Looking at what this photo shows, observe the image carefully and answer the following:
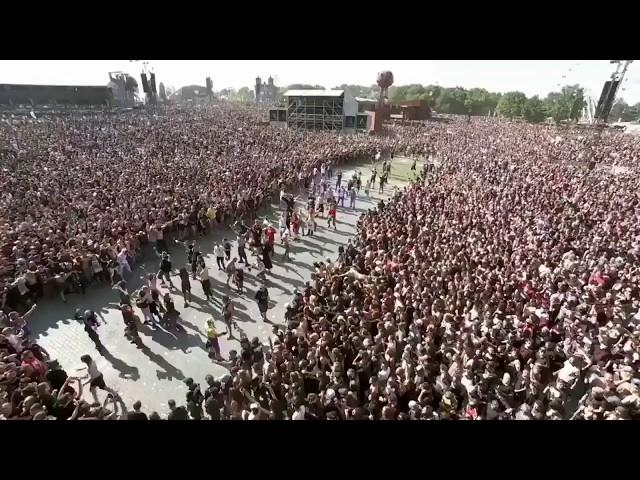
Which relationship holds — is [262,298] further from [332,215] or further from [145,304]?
[332,215]

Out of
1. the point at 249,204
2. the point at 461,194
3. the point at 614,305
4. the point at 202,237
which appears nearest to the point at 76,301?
the point at 202,237

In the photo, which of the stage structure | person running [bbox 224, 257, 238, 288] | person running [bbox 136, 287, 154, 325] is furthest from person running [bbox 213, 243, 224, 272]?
the stage structure

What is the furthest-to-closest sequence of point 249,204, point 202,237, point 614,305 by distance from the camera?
point 249,204 → point 202,237 → point 614,305

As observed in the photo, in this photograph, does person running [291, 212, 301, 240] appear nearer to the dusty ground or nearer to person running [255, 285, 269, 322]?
the dusty ground

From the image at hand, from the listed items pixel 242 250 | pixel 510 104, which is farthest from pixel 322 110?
pixel 510 104
